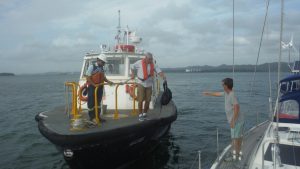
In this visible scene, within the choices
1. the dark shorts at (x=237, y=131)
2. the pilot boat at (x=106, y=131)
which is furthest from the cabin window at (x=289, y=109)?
the pilot boat at (x=106, y=131)

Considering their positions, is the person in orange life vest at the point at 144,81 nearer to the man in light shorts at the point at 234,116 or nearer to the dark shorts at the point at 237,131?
the man in light shorts at the point at 234,116

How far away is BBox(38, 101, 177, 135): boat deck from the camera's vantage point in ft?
21.5

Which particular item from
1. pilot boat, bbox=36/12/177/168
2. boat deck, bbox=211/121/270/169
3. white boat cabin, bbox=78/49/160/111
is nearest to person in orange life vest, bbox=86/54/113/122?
pilot boat, bbox=36/12/177/168

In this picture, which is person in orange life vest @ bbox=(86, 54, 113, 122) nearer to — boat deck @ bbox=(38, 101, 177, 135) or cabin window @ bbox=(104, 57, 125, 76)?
boat deck @ bbox=(38, 101, 177, 135)

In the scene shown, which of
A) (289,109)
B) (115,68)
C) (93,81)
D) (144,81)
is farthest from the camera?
(115,68)

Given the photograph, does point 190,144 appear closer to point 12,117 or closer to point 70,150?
point 70,150

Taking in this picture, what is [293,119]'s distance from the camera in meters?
5.54

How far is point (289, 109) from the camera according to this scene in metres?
5.79

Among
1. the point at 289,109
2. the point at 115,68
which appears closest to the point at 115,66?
the point at 115,68

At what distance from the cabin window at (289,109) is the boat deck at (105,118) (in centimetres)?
293

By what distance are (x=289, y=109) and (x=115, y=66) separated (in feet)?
19.0

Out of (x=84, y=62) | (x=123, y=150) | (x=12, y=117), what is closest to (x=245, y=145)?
(x=123, y=150)

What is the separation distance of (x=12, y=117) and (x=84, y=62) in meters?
9.88

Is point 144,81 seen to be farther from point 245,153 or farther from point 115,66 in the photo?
point 245,153
